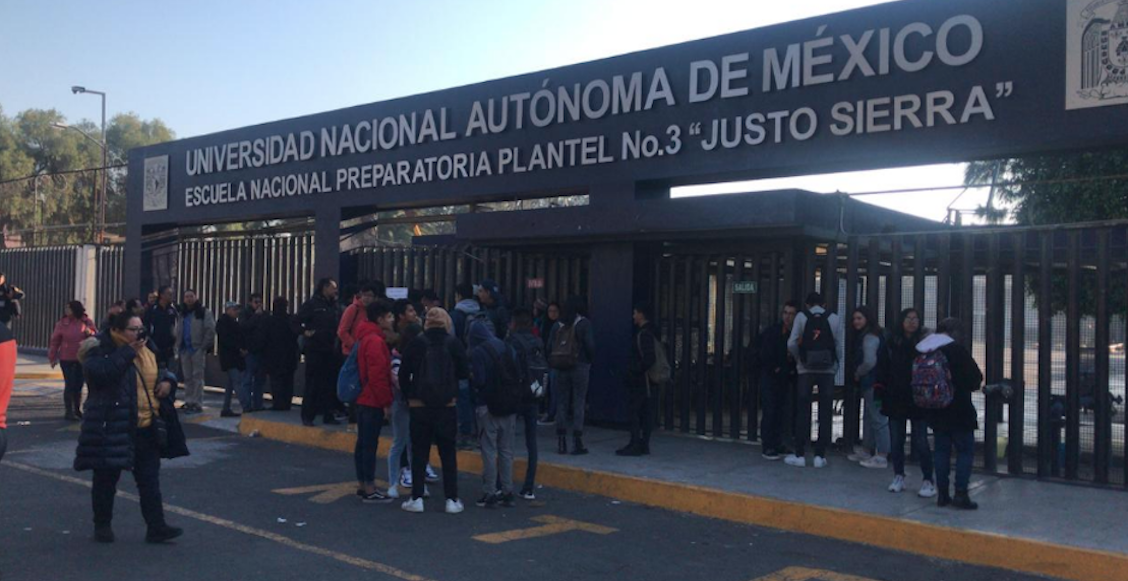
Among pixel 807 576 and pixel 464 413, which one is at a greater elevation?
pixel 464 413

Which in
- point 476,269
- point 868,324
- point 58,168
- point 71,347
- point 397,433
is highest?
point 58,168

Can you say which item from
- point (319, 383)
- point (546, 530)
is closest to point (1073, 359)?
point (546, 530)


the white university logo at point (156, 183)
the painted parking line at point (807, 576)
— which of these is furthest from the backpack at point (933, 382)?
the white university logo at point (156, 183)

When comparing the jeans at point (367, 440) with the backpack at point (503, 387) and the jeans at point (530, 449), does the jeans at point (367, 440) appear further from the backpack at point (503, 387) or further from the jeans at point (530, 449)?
the jeans at point (530, 449)

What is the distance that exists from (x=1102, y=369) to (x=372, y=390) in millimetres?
6399

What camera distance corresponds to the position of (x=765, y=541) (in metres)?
7.86

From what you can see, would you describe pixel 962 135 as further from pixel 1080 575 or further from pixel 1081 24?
pixel 1080 575

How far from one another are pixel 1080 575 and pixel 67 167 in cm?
4739

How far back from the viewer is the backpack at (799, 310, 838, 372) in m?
9.93

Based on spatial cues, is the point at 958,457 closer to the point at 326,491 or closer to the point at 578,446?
the point at 578,446

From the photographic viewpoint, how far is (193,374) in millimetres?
14508

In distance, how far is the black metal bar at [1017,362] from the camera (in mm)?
9391

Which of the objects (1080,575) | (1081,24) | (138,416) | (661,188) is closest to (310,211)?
(661,188)

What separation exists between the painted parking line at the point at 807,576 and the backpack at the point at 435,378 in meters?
2.93
